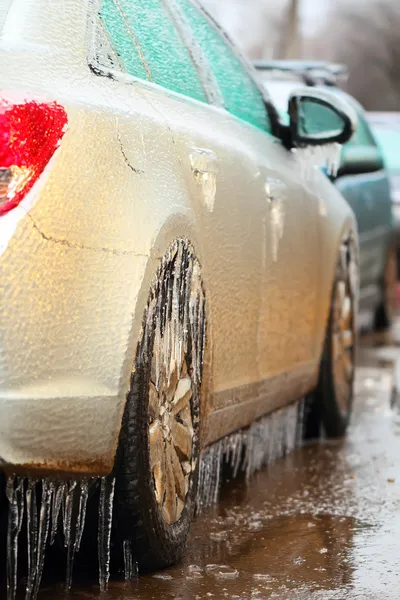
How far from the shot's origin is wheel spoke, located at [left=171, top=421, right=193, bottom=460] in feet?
13.3

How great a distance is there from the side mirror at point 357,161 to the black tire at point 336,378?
151 centimetres

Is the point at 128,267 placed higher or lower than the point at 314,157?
higher

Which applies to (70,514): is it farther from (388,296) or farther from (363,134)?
(388,296)

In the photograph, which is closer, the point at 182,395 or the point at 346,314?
the point at 182,395

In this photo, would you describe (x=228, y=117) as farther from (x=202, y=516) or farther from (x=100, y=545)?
(x=100, y=545)

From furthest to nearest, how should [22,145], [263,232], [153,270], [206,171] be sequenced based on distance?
[263,232], [206,171], [153,270], [22,145]

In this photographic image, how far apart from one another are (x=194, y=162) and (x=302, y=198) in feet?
4.94

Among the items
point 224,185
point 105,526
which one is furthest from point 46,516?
point 224,185

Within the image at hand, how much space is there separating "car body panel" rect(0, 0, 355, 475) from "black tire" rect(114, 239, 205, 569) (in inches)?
3.1

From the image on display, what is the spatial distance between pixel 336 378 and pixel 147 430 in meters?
2.78

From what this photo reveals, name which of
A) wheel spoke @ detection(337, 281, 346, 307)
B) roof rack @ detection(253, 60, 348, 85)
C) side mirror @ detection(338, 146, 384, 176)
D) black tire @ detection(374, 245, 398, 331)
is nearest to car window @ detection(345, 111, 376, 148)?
roof rack @ detection(253, 60, 348, 85)

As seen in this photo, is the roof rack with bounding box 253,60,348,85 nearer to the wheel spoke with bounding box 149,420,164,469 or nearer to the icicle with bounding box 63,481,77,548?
the wheel spoke with bounding box 149,420,164,469

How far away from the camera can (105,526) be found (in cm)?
374

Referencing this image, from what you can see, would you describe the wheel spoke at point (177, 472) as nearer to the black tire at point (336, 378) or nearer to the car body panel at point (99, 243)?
the car body panel at point (99, 243)
